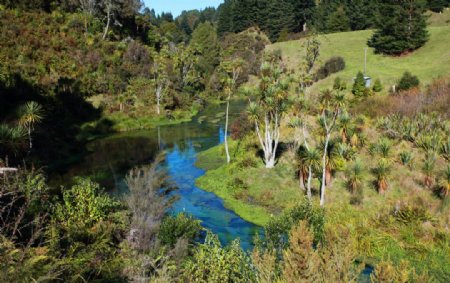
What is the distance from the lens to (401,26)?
248 ft

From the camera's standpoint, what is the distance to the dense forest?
16891 millimetres

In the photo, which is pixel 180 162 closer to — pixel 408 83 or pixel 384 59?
pixel 408 83

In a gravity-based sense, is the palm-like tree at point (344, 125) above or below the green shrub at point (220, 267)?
above

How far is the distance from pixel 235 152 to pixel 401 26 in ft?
150

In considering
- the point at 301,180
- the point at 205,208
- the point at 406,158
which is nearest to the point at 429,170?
the point at 406,158

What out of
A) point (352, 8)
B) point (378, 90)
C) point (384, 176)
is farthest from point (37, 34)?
point (352, 8)

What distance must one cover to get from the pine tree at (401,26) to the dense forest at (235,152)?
33cm

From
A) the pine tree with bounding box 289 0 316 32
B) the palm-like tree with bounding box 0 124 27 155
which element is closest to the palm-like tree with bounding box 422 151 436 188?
the palm-like tree with bounding box 0 124 27 155

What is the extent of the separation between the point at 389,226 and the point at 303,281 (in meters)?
20.2

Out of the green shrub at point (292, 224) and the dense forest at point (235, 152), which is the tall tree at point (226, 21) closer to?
the dense forest at point (235, 152)

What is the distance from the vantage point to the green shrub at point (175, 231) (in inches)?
990

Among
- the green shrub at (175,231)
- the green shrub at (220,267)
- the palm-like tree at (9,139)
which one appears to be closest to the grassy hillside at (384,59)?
the green shrub at (175,231)

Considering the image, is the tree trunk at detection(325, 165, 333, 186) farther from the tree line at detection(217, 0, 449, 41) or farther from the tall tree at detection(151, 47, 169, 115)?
the tree line at detection(217, 0, 449, 41)

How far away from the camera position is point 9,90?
56406mm
